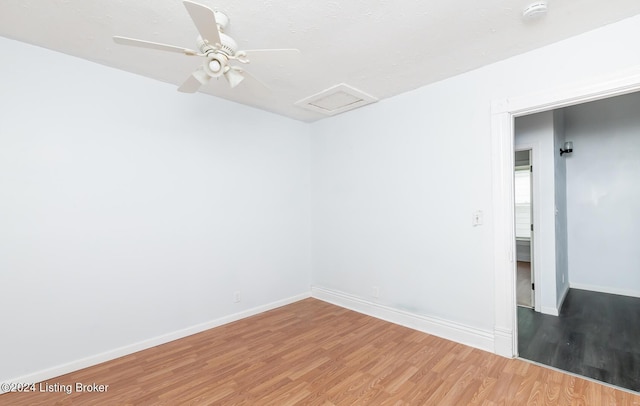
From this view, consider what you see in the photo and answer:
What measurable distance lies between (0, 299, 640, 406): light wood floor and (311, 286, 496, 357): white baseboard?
0.29 ft

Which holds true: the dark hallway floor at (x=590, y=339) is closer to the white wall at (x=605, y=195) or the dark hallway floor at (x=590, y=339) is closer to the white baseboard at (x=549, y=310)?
the white baseboard at (x=549, y=310)

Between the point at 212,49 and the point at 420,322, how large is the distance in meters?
3.10

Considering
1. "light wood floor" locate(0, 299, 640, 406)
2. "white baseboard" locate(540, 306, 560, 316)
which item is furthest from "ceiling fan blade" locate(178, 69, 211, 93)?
"white baseboard" locate(540, 306, 560, 316)

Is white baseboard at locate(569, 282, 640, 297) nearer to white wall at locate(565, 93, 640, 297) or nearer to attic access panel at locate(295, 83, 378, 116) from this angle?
white wall at locate(565, 93, 640, 297)

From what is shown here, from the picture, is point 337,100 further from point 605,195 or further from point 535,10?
point 605,195

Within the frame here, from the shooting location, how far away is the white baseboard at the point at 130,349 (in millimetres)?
2246

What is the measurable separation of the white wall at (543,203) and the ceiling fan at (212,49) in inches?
129

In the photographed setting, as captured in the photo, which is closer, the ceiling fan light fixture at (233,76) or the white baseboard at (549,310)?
the ceiling fan light fixture at (233,76)

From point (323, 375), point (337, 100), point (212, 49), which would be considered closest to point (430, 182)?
point (337, 100)

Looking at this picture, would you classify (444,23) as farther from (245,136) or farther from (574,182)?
(574,182)

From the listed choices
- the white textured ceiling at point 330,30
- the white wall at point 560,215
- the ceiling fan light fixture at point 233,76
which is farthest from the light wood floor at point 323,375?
the white textured ceiling at point 330,30

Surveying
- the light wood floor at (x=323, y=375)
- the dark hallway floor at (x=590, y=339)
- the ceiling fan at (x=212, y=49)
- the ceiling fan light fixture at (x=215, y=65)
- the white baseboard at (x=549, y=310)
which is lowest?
the light wood floor at (x=323, y=375)

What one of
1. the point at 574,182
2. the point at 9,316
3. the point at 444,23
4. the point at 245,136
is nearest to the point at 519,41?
the point at 444,23

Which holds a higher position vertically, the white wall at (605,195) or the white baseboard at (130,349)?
the white wall at (605,195)
